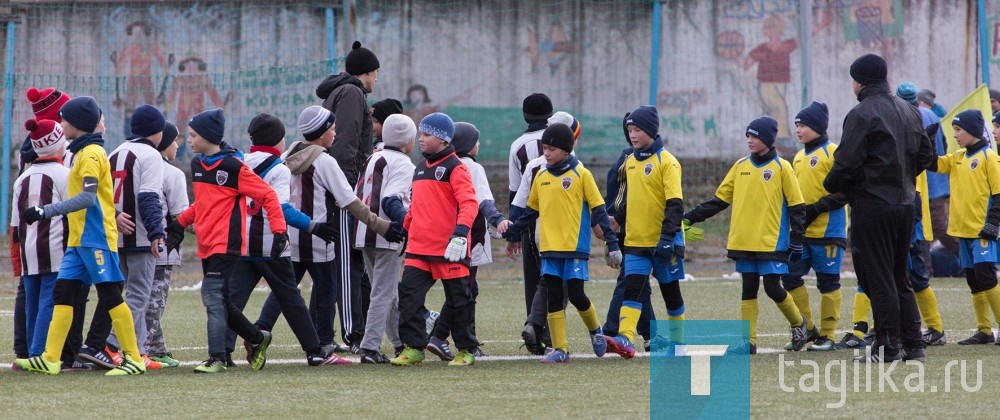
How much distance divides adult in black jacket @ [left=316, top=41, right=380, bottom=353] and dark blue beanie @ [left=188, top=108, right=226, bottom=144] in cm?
128

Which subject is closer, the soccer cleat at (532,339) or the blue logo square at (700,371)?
the blue logo square at (700,371)

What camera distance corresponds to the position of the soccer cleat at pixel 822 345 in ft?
30.6

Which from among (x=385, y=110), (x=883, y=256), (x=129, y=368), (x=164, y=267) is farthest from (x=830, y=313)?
(x=129, y=368)

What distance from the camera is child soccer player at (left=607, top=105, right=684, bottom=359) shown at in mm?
8883

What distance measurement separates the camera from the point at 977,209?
9.88m

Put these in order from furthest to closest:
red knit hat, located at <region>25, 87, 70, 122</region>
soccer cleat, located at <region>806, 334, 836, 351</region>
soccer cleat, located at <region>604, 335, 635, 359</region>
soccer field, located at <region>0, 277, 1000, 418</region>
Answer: soccer cleat, located at <region>806, 334, 836, 351</region> < red knit hat, located at <region>25, 87, 70, 122</region> < soccer cleat, located at <region>604, 335, 635, 359</region> < soccer field, located at <region>0, 277, 1000, 418</region>

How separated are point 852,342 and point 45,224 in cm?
546

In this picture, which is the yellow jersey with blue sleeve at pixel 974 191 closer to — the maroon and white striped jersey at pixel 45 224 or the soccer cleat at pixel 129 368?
the soccer cleat at pixel 129 368

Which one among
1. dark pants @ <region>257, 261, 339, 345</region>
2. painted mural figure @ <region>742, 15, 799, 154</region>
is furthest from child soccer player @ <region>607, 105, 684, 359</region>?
painted mural figure @ <region>742, 15, 799, 154</region>

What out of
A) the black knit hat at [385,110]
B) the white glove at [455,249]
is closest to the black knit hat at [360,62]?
the black knit hat at [385,110]

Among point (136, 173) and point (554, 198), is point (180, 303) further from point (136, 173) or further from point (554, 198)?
point (554, 198)

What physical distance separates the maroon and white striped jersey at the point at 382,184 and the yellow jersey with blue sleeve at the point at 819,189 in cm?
284

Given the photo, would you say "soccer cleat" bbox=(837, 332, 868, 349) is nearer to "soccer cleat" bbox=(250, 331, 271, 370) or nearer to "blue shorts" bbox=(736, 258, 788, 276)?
"blue shorts" bbox=(736, 258, 788, 276)

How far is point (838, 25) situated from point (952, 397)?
50.5 ft
